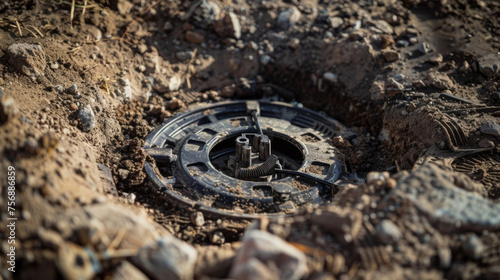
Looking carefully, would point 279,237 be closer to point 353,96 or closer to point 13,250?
point 13,250

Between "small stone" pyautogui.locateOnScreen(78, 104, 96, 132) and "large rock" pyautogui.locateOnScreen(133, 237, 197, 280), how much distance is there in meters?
2.40

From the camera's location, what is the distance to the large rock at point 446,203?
10.6 feet

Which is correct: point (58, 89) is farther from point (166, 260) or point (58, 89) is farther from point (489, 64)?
point (489, 64)

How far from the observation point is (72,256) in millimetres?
2809

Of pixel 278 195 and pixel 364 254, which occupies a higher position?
pixel 364 254

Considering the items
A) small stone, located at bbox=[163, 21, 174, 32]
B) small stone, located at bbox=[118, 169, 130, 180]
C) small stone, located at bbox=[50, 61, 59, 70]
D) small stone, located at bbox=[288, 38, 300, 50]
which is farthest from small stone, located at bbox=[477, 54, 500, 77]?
small stone, located at bbox=[50, 61, 59, 70]

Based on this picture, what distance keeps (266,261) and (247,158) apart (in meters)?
2.54

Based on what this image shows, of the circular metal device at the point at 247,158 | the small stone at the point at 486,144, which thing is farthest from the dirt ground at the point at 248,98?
the circular metal device at the point at 247,158

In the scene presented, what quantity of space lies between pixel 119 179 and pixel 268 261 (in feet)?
8.59

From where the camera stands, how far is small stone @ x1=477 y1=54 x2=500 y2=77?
558cm

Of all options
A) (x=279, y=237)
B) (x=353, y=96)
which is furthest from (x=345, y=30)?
(x=279, y=237)

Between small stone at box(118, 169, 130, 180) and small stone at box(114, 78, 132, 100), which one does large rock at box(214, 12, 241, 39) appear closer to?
small stone at box(114, 78, 132, 100)

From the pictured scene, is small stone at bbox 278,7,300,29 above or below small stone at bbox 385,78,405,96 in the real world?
above

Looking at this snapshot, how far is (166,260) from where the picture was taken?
296 cm
